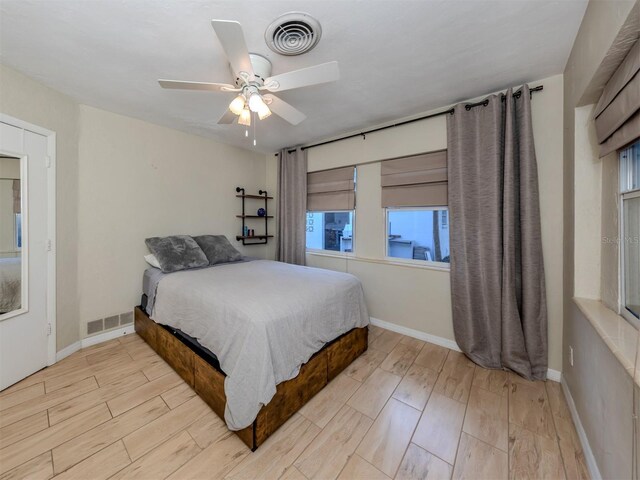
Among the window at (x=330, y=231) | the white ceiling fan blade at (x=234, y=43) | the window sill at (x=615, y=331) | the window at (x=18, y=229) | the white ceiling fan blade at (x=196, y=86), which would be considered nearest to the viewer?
the window sill at (x=615, y=331)

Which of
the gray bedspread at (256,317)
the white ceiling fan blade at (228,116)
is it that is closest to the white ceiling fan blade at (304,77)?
the white ceiling fan blade at (228,116)

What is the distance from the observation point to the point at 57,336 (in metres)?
2.20

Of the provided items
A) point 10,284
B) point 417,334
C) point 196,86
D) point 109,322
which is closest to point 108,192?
point 10,284

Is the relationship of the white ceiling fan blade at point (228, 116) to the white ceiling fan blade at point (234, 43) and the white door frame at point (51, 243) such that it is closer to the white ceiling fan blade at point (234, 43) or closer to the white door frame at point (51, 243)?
the white ceiling fan blade at point (234, 43)

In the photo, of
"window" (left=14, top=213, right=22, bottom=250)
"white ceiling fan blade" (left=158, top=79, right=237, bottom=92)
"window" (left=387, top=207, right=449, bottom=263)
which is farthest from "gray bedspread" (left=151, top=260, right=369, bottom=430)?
"white ceiling fan blade" (left=158, top=79, right=237, bottom=92)

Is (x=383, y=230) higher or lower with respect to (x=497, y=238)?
higher

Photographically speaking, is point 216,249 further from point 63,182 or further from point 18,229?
point 18,229

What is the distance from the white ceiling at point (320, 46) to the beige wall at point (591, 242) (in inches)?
11.4

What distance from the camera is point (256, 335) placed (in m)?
1.39

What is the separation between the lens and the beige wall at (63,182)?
200 cm

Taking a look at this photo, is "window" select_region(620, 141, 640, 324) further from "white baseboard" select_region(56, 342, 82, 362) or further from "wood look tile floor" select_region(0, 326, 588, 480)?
"white baseboard" select_region(56, 342, 82, 362)

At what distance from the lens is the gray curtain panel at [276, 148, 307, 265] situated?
3570mm

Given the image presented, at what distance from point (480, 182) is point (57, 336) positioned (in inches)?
159

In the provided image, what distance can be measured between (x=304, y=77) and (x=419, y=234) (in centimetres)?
201
